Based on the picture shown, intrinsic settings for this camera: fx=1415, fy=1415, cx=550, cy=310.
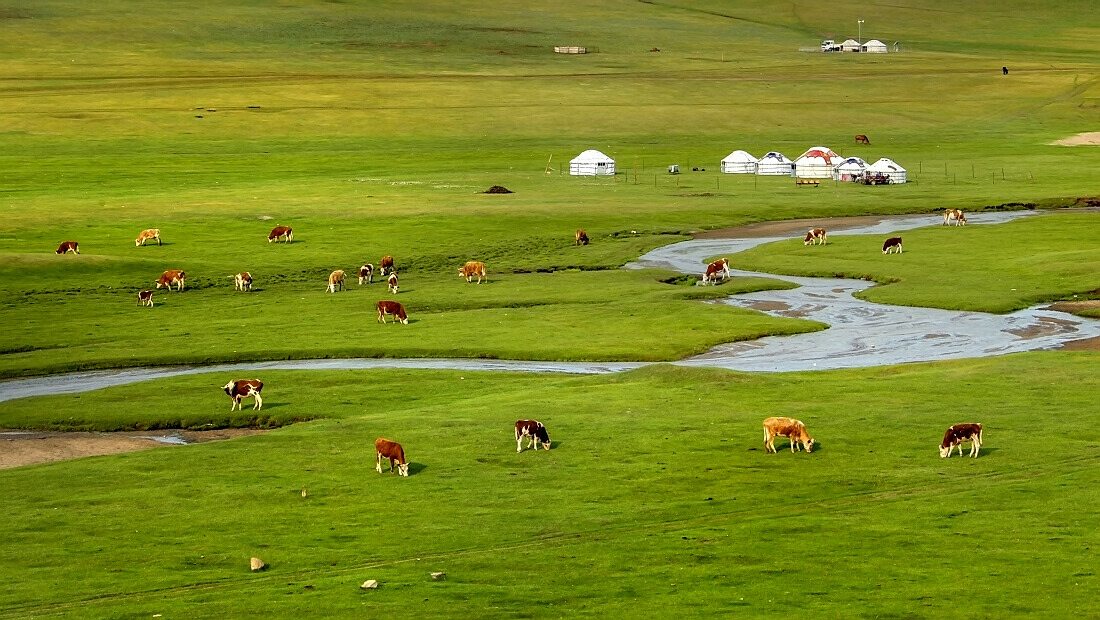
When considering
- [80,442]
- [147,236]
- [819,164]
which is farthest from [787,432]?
[819,164]

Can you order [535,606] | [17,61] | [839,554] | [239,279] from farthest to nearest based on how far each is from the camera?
[17,61] → [239,279] → [839,554] → [535,606]

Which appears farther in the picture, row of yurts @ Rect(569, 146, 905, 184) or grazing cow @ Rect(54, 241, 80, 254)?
row of yurts @ Rect(569, 146, 905, 184)

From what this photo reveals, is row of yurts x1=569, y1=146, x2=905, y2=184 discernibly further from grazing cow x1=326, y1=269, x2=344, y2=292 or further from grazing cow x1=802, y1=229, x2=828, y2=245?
grazing cow x1=326, y1=269, x2=344, y2=292

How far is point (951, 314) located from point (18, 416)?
3590 cm

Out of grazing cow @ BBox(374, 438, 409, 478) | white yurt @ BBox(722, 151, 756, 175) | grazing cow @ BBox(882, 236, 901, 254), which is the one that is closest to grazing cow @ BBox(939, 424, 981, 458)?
grazing cow @ BBox(374, 438, 409, 478)

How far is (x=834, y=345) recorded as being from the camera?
52.2 metres

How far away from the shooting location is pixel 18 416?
42.6 metres

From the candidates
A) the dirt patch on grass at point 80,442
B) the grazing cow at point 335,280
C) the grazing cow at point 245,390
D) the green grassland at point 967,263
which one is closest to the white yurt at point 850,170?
the green grassland at point 967,263

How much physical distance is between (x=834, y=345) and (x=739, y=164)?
6530 cm

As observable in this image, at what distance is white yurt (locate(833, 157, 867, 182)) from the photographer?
109 m

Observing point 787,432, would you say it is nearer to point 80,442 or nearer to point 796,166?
point 80,442

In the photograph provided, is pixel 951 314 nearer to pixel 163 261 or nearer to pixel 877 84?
pixel 163 261

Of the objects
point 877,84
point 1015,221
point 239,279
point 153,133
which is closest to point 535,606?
point 239,279

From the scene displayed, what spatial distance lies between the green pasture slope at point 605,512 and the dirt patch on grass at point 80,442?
47.5 inches
